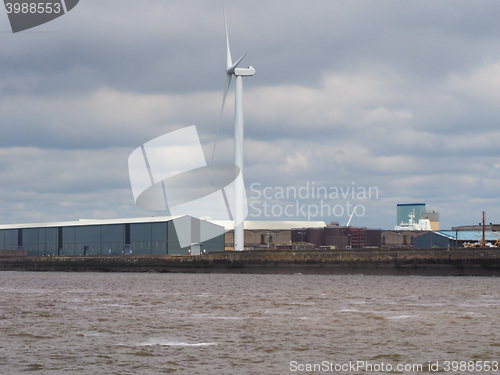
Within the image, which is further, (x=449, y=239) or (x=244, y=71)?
(x=449, y=239)

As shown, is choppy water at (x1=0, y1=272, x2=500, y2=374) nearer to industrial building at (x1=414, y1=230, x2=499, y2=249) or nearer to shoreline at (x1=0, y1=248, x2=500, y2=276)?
shoreline at (x1=0, y1=248, x2=500, y2=276)

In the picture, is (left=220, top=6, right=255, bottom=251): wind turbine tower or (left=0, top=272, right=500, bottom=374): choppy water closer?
(left=0, top=272, right=500, bottom=374): choppy water

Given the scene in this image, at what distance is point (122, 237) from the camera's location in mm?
153375

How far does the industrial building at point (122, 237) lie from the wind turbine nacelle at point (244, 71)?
149ft

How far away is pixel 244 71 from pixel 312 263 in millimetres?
31075

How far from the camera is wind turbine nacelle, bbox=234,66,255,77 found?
109 metres

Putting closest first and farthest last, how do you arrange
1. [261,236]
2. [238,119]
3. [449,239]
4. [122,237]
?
[238,119] < [122,237] < [449,239] < [261,236]

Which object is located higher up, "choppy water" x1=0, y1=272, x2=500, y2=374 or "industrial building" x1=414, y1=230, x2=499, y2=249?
"industrial building" x1=414, y1=230, x2=499, y2=249

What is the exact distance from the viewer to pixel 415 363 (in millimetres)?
23422

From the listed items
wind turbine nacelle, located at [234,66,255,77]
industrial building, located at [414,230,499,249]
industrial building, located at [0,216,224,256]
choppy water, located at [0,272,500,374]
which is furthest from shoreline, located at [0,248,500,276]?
industrial building, located at [414,230,499,249]

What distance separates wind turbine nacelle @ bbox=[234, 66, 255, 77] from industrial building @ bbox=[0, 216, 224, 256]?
4538 cm

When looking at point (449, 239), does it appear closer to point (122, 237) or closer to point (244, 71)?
point (244, 71)

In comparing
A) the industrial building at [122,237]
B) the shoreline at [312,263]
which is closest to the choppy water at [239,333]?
the shoreline at [312,263]

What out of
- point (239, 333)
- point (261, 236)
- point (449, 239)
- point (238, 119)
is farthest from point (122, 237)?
point (239, 333)
